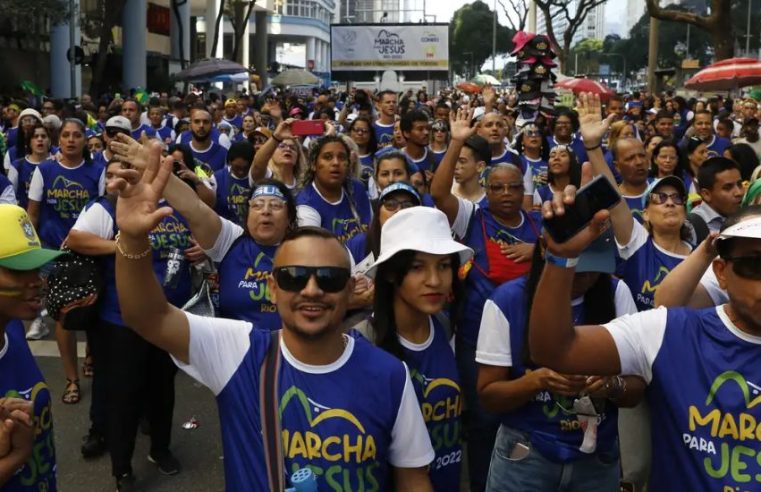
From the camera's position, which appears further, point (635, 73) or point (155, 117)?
point (635, 73)

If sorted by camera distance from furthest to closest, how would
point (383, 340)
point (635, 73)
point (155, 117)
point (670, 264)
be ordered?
point (635, 73) < point (155, 117) < point (670, 264) < point (383, 340)

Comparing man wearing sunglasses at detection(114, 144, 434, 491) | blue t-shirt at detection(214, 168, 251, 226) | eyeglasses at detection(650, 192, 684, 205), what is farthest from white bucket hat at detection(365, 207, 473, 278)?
blue t-shirt at detection(214, 168, 251, 226)

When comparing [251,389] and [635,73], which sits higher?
[635,73]

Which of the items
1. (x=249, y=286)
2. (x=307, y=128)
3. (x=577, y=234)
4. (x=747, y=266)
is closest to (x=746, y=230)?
(x=747, y=266)

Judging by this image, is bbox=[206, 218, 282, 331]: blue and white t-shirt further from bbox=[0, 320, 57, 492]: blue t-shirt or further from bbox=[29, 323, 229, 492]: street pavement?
bbox=[0, 320, 57, 492]: blue t-shirt

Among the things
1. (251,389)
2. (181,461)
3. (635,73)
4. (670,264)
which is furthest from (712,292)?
(635,73)

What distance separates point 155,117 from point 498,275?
36.0ft

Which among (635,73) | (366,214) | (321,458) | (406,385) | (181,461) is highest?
(635,73)

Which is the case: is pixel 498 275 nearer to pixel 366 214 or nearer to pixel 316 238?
pixel 366 214

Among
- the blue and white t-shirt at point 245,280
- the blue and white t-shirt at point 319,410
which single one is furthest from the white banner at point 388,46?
the blue and white t-shirt at point 319,410

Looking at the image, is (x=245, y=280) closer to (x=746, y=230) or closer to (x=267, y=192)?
(x=267, y=192)

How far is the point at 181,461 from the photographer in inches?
204

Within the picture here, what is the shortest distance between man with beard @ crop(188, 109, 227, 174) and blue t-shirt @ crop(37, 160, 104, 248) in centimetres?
203

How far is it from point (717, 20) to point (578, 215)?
1938 cm
